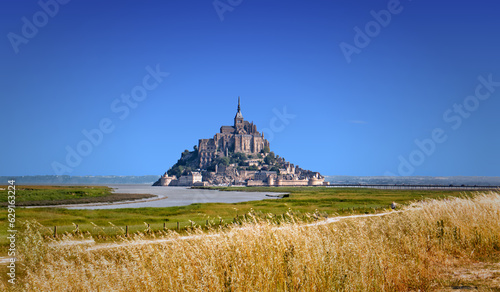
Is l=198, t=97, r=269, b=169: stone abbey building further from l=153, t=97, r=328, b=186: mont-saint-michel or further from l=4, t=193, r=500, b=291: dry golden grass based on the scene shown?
l=4, t=193, r=500, b=291: dry golden grass

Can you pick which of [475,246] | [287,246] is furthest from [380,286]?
[475,246]

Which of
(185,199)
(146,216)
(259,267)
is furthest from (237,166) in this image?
(259,267)

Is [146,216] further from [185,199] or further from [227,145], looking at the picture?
[227,145]

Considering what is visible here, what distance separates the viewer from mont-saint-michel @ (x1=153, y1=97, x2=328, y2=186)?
170500 millimetres

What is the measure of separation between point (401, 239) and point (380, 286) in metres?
3.13

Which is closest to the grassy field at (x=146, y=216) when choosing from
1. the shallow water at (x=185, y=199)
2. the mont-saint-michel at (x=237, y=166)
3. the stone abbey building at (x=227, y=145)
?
the shallow water at (x=185, y=199)

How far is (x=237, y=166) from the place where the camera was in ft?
581

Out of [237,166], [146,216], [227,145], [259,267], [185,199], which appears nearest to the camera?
[259,267]

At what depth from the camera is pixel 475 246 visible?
1134 cm

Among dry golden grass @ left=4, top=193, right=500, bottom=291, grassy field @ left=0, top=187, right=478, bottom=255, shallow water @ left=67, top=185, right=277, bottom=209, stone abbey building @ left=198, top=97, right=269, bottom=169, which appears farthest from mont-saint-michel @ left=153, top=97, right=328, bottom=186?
dry golden grass @ left=4, top=193, right=500, bottom=291

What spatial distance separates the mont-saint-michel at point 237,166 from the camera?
559 ft

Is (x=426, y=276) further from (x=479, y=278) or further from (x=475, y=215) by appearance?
(x=475, y=215)

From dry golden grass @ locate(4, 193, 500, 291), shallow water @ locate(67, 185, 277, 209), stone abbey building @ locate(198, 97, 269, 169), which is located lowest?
shallow water @ locate(67, 185, 277, 209)

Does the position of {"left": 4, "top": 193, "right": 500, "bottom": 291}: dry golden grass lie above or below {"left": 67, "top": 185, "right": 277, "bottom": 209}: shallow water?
above
